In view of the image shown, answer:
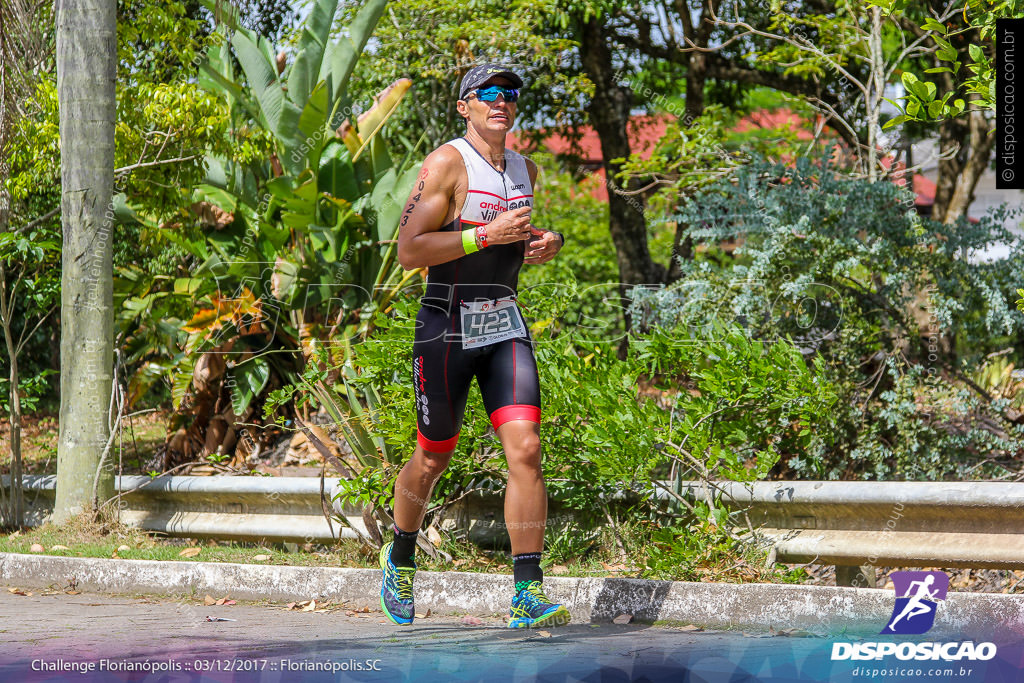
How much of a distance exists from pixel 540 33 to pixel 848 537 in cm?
898

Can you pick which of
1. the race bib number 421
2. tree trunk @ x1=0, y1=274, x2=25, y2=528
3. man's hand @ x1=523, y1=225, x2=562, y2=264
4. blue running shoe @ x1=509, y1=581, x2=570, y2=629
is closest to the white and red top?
man's hand @ x1=523, y1=225, x2=562, y2=264

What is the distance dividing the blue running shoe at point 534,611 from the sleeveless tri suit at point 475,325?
0.69 metres

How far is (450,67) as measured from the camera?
11516 millimetres

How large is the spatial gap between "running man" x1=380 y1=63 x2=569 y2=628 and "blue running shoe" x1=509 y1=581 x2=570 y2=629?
5cm

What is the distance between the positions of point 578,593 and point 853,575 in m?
1.54

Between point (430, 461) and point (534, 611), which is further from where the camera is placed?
point (430, 461)

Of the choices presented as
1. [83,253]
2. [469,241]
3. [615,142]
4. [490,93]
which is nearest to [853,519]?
[469,241]

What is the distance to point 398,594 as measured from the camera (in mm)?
4484

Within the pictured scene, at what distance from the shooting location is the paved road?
3453mm

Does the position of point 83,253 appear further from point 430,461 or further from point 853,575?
point 853,575

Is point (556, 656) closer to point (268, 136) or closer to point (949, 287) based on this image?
point (949, 287)

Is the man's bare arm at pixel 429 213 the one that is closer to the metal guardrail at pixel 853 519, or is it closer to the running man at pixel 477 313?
the running man at pixel 477 313

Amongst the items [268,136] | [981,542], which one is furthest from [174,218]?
[981,542]

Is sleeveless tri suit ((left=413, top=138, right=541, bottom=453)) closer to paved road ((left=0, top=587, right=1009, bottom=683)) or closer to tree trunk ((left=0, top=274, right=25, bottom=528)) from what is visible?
paved road ((left=0, top=587, right=1009, bottom=683))
